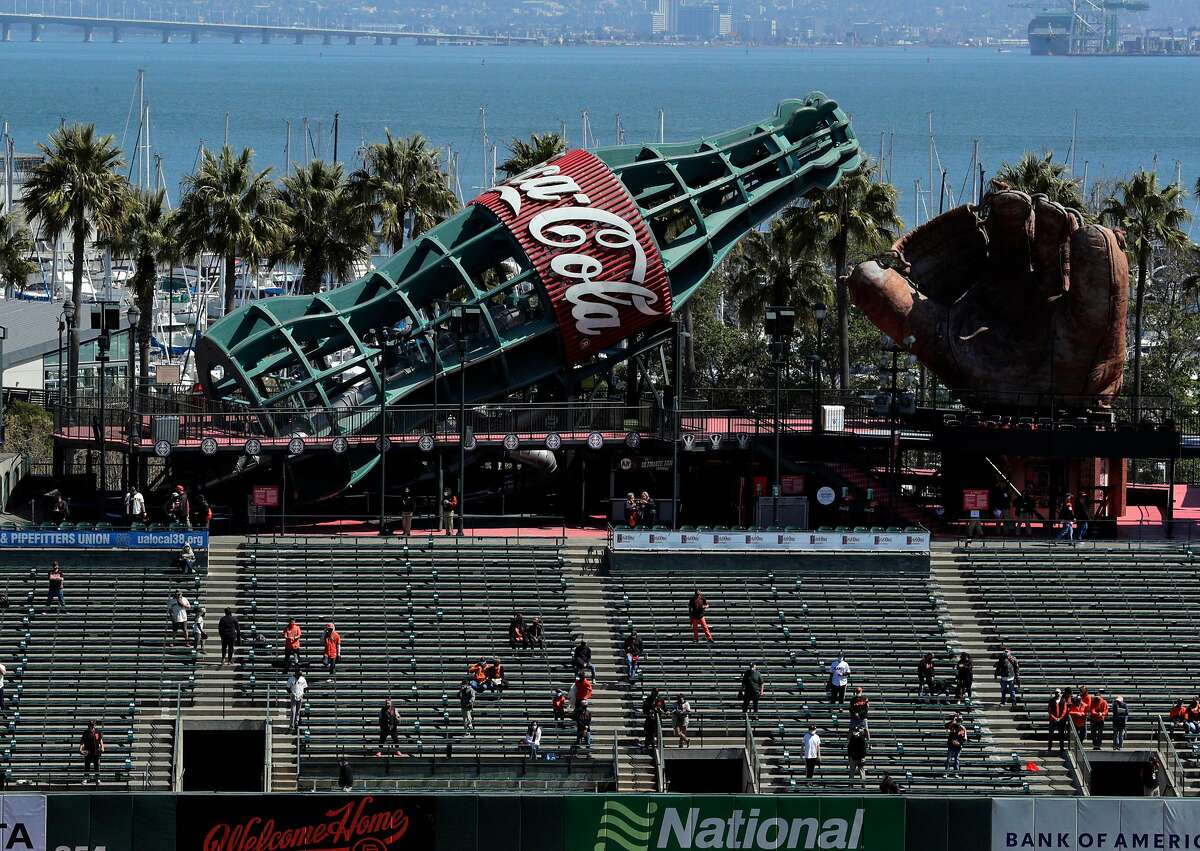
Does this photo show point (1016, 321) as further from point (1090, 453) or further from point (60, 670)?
point (60, 670)

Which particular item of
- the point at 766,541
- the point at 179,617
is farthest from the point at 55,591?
the point at 766,541

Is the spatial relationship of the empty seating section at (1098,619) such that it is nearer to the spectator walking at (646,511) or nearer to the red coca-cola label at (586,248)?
the spectator walking at (646,511)

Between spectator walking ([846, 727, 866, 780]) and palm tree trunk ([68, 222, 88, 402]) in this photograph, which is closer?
spectator walking ([846, 727, 866, 780])

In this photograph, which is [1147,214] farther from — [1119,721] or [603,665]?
[603,665]

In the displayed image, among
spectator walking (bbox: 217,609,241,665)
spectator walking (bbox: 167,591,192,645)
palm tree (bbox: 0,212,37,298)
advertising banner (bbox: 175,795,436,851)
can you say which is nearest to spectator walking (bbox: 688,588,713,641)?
spectator walking (bbox: 217,609,241,665)

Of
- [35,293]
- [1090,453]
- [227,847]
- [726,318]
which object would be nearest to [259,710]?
[227,847]

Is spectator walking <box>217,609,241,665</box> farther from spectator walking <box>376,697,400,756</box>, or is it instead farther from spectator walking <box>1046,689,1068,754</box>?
spectator walking <box>1046,689,1068,754</box>

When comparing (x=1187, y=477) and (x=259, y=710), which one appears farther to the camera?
(x=1187, y=477)

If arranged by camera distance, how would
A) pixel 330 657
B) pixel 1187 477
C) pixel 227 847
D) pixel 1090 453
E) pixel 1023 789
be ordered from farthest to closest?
pixel 1187 477 → pixel 1090 453 → pixel 330 657 → pixel 1023 789 → pixel 227 847
